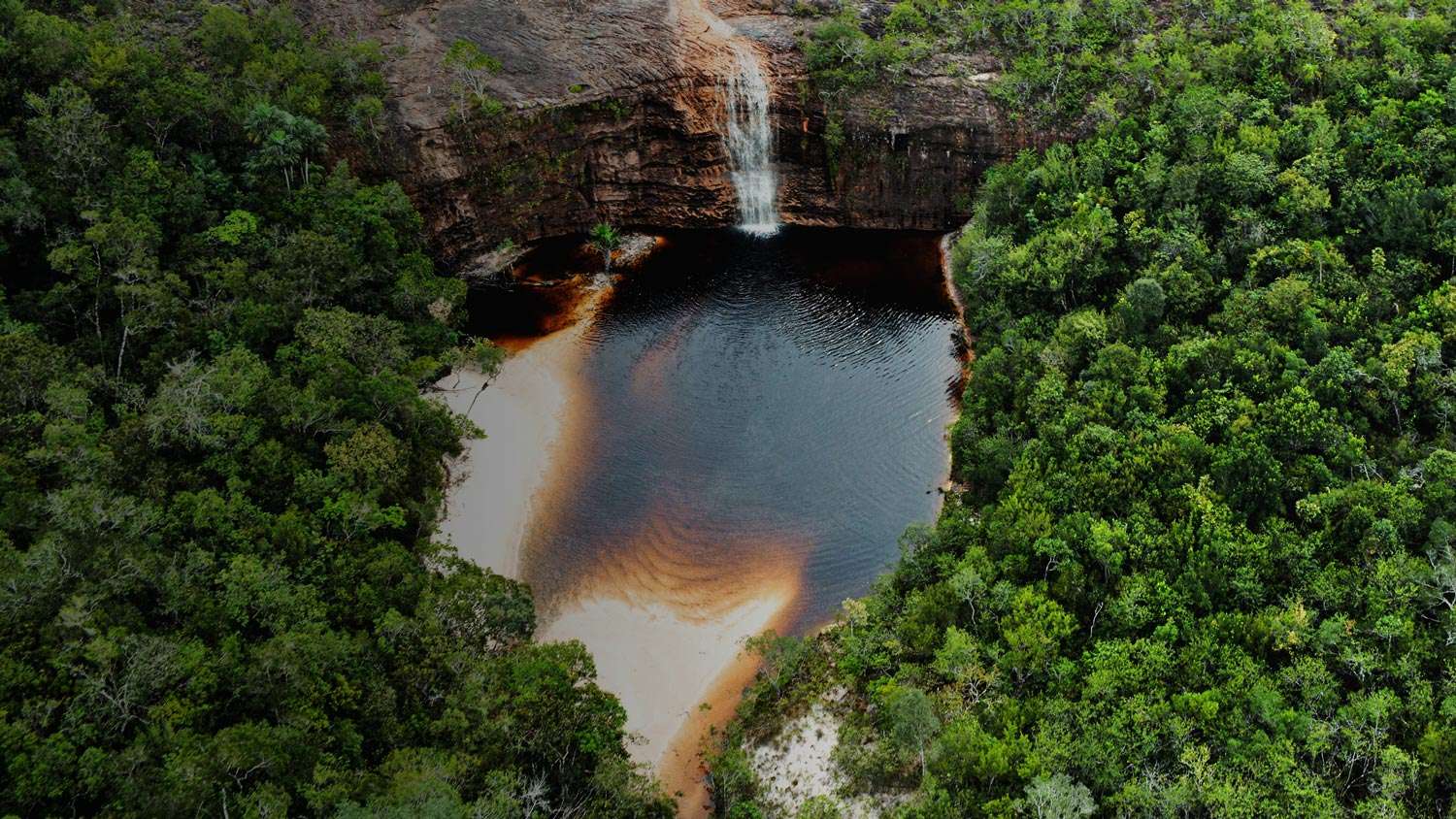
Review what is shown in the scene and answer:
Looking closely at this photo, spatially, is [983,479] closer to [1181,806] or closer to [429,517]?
[1181,806]

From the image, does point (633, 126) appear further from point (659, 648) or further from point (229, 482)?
point (659, 648)

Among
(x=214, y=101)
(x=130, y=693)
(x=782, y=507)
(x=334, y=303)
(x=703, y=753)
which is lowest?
(x=703, y=753)

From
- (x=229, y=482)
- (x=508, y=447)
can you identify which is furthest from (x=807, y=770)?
(x=229, y=482)

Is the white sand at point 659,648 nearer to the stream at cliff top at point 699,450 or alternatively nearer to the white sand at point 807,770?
the stream at cliff top at point 699,450

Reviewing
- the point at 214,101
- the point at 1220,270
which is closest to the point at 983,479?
the point at 1220,270

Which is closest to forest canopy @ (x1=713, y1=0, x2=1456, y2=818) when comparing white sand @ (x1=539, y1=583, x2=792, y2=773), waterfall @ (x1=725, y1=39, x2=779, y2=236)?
white sand @ (x1=539, y1=583, x2=792, y2=773)
